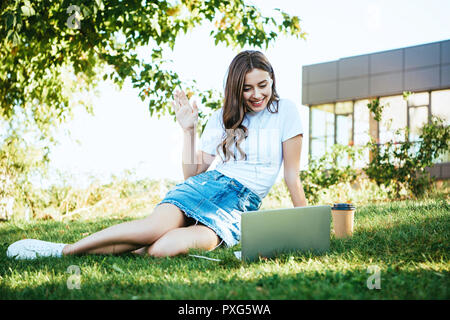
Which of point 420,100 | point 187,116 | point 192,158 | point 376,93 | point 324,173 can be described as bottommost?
point 324,173

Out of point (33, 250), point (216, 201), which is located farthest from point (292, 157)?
point (33, 250)

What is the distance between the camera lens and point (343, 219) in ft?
8.73

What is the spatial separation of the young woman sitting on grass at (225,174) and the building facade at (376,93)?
1037 centimetres

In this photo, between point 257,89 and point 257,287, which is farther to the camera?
point 257,89

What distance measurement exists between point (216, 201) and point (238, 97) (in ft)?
2.47

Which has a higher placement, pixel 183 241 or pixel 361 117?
pixel 361 117

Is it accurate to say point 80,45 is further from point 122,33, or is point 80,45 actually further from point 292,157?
point 292,157

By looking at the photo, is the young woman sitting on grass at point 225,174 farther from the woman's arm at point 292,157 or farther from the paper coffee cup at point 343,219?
the paper coffee cup at point 343,219

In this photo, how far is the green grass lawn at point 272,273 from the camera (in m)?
1.53

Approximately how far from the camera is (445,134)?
5.73 meters

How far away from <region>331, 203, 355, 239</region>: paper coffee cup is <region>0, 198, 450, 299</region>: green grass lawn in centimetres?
7

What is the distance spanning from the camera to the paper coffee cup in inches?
104
